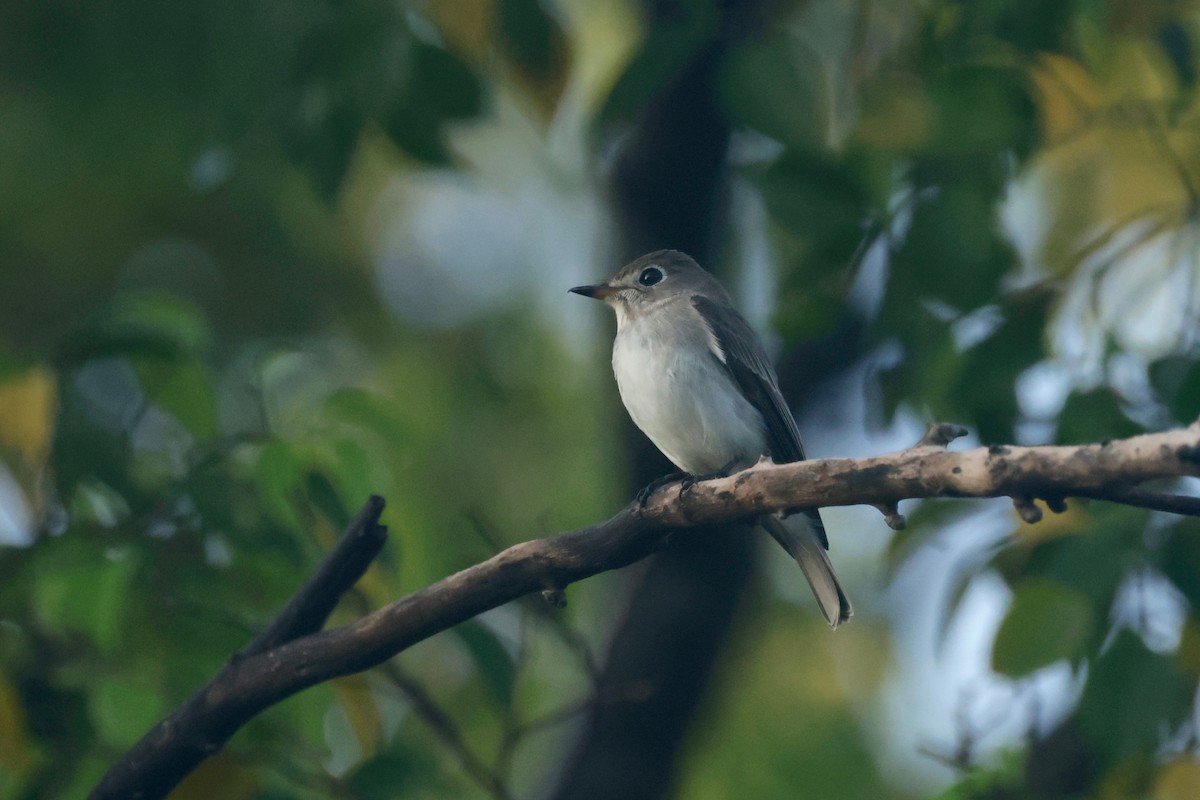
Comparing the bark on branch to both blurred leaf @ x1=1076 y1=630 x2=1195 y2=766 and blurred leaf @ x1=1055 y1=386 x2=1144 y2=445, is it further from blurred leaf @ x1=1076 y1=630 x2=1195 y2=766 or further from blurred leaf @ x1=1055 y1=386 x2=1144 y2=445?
blurred leaf @ x1=1055 y1=386 x2=1144 y2=445

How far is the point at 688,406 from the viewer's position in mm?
4641

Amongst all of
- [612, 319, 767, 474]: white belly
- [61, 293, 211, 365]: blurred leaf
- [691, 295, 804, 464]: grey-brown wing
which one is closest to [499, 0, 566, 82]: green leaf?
[61, 293, 211, 365]: blurred leaf

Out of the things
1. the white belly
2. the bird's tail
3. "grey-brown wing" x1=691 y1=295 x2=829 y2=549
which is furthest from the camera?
"grey-brown wing" x1=691 y1=295 x2=829 y2=549

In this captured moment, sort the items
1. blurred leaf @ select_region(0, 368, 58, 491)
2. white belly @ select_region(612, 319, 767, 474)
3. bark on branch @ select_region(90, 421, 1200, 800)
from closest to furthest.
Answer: bark on branch @ select_region(90, 421, 1200, 800) → blurred leaf @ select_region(0, 368, 58, 491) → white belly @ select_region(612, 319, 767, 474)

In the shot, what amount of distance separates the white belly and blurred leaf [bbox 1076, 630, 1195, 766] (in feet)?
5.49

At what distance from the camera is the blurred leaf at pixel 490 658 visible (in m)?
3.38

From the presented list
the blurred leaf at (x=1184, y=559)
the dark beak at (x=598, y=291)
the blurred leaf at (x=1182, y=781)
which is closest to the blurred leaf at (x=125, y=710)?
the dark beak at (x=598, y=291)

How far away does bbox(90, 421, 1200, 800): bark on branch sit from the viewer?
213 centimetres

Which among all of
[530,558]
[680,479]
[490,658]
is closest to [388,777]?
[490,658]

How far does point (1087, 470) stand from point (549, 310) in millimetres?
5778

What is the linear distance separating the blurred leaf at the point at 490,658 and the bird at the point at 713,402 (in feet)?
4.31

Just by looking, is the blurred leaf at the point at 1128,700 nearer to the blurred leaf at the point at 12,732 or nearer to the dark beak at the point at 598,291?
the dark beak at the point at 598,291

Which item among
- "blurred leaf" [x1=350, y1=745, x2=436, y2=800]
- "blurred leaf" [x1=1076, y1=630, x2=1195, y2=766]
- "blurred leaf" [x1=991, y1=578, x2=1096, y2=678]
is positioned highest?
"blurred leaf" [x1=350, y1=745, x2=436, y2=800]

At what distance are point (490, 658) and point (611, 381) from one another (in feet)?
8.97
